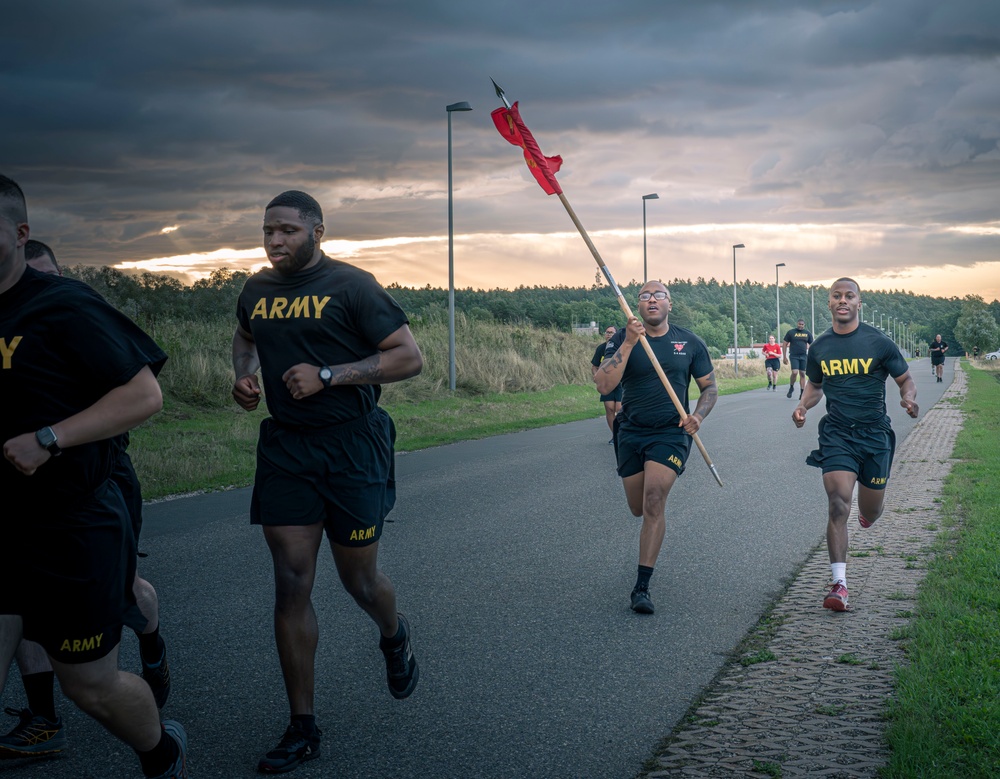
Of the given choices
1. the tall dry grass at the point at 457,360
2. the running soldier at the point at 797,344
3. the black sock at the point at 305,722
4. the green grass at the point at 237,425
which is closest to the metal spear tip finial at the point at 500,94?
the black sock at the point at 305,722

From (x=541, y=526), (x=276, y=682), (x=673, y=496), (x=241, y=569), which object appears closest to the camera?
(x=276, y=682)

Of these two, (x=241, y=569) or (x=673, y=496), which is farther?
(x=673, y=496)

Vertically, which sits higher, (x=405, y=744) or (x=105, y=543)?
(x=105, y=543)

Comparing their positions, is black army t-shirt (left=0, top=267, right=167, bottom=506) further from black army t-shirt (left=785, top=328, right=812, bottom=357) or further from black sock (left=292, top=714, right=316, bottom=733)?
black army t-shirt (left=785, top=328, right=812, bottom=357)

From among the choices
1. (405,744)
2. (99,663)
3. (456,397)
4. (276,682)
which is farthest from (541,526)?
(456,397)

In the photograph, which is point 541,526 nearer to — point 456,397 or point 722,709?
point 722,709

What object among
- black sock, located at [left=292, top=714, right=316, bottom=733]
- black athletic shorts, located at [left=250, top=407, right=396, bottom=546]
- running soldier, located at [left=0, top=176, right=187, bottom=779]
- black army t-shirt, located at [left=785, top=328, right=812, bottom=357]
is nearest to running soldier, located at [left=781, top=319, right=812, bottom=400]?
black army t-shirt, located at [left=785, top=328, right=812, bottom=357]

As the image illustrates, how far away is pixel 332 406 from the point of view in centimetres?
399

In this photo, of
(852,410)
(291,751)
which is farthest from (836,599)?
(291,751)

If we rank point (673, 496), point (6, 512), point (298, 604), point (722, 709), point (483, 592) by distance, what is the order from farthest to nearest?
point (673, 496), point (483, 592), point (722, 709), point (298, 604), point (6, 512)

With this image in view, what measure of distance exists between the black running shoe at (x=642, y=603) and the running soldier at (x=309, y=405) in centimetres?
229

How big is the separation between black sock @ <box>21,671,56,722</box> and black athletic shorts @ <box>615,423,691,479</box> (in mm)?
3513

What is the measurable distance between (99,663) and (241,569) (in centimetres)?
420

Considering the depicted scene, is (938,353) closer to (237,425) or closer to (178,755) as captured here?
(237,425)
